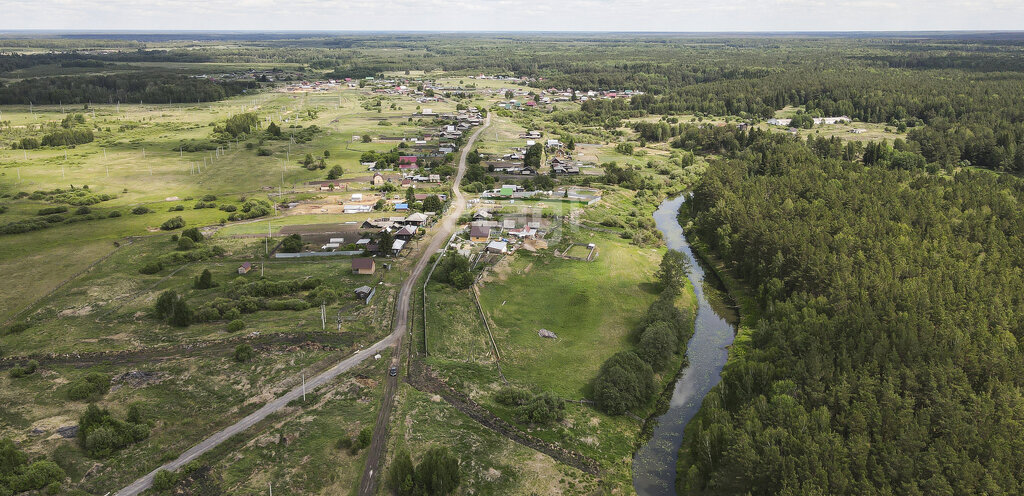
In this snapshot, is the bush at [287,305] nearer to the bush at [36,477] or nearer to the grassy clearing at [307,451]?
the grassy clearing at [307,451]

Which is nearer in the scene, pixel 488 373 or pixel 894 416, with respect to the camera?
pixel 894 416

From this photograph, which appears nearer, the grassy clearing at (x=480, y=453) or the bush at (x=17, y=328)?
the grassy clearing at (x=480, y=453)

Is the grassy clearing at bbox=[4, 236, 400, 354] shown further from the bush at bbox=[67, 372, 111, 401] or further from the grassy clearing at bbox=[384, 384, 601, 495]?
the grassy clearing at bbox=[384, 384, 601, 495]

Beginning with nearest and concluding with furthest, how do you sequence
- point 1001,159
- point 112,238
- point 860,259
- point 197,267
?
point 860,259, point 197,267, point 112,238, point 1001,159

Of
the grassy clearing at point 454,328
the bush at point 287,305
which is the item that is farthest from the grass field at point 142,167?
the grassy clearing at point 454,328

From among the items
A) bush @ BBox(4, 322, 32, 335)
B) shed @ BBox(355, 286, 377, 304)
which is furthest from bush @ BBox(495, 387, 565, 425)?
bush @ BBox(4, 322, 32, 335)

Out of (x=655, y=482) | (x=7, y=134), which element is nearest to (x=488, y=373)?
(x=655, y=482)

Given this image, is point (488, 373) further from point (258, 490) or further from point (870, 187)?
point (870, 187)
